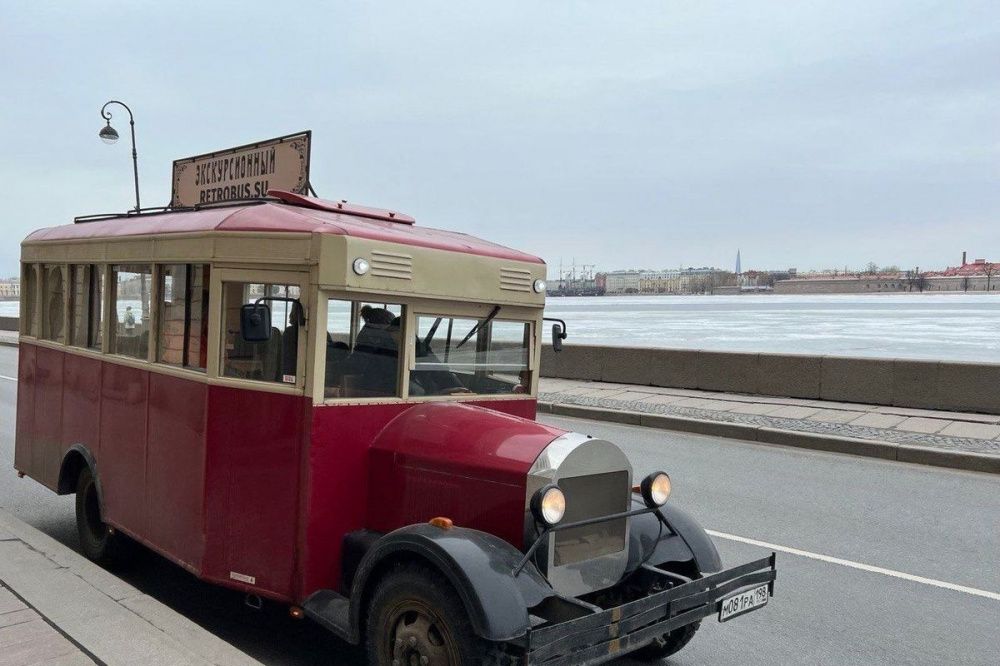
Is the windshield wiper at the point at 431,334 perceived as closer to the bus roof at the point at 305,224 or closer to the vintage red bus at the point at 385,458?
the vintage red bus at the point at 385,458

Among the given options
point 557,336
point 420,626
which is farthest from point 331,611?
point 557,336

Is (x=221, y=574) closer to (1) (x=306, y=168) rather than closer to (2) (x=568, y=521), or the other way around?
(2) (x=568, y=521)

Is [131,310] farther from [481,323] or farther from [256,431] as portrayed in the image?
[481,323]

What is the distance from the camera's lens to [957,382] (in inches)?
510

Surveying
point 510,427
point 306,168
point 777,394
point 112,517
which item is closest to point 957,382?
point 777,394

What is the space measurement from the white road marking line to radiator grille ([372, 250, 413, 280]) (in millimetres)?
3992

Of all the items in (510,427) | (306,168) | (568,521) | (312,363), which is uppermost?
(306,168)

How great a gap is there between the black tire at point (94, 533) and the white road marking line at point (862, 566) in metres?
4.47

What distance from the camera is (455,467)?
398 cm

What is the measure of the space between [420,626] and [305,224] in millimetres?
1922

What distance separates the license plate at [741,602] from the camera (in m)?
3.96

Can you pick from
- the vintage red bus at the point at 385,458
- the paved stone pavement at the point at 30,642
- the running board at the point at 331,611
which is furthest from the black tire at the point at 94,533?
the running board at the point at 331,611

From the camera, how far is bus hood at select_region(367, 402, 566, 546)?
12.6ft

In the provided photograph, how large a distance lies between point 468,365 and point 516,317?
418 mm
